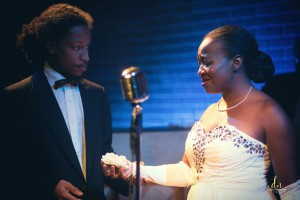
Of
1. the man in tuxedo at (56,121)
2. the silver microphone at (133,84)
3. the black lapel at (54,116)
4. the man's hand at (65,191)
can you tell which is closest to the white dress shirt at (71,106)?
the man in tuxedo at (56,121)

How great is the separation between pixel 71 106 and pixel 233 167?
5.05 ft

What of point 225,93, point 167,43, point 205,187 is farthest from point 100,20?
point 205,187

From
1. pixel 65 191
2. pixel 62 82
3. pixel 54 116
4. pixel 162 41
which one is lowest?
pixel 65 191

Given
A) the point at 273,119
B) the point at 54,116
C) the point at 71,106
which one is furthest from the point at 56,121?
the point at 273,119

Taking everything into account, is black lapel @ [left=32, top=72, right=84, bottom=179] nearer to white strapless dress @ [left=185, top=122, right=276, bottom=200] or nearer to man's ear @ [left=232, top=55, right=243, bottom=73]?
white strapless dress @ [left=185, top=122, right=276, bottom=200]

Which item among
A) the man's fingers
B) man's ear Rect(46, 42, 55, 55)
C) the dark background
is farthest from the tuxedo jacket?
the dark background

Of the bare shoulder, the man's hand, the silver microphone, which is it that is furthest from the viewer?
the man's hand

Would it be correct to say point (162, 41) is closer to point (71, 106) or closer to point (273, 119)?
point (71, 106)

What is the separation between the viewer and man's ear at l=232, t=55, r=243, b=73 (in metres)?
2.47

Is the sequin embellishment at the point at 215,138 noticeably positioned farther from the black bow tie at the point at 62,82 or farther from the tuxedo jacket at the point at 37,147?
the black bow tie at the point at 62,82

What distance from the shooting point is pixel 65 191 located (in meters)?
2.42

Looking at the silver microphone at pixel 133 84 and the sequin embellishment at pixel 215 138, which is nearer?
the silver microphone at pixel 133 84

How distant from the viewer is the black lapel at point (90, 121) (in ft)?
9.01

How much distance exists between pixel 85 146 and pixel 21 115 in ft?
2.02
